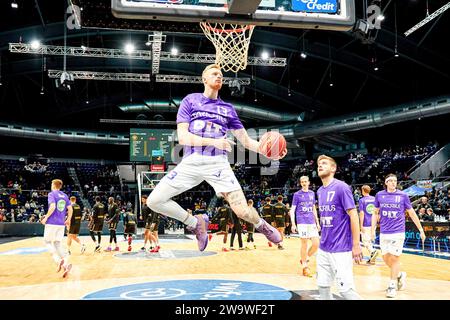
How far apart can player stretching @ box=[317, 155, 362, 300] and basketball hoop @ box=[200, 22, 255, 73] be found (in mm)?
2512

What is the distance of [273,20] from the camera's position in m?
4.70

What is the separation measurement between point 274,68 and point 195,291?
21.7 metres

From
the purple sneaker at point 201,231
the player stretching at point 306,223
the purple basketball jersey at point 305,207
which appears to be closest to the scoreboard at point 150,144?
the purple basketball jersey at point 305,207

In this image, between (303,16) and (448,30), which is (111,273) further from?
(448,30)

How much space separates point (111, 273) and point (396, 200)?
19.9ft

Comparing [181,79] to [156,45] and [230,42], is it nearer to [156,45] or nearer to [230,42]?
[156,45]

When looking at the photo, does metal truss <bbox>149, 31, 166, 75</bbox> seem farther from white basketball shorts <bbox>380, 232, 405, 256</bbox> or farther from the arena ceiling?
white basketball shorts <bbox>380, 232, 405, 256</bbox>

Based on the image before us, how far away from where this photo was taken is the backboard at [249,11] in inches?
173

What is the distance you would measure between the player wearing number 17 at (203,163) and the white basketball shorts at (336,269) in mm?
1201

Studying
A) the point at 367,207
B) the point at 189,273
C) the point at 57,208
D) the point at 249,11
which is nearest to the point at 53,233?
the point at 57,208

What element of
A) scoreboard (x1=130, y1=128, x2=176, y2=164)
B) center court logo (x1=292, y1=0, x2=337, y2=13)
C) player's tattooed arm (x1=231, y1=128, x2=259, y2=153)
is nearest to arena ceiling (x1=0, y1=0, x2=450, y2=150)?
scoreboard (x1=130, y1=128, x2=176, y2=164)

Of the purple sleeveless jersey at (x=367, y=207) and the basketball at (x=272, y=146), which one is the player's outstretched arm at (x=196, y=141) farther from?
the purple sleeveless jersey at (x=367, y=207)

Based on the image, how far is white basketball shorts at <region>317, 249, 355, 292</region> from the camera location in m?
4.35
